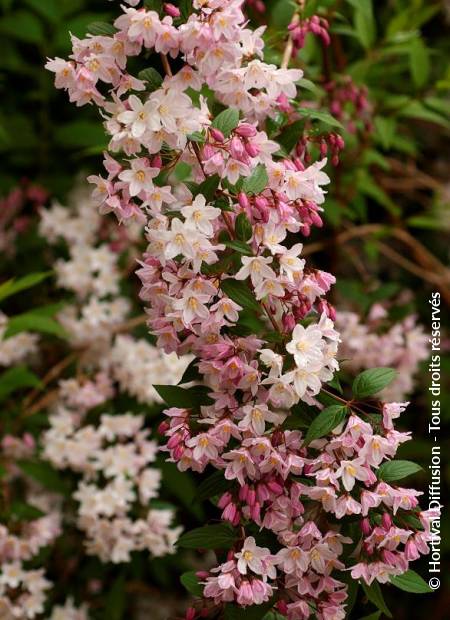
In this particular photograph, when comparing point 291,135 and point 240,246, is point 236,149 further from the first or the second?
point 291,135

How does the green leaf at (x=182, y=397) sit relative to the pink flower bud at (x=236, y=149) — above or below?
below

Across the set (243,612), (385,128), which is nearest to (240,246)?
(243,612)

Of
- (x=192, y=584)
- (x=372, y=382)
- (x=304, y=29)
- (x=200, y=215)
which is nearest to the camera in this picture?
(x=200, y=215)

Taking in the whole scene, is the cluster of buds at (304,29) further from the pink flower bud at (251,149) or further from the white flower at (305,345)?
the white flower at (305,345)

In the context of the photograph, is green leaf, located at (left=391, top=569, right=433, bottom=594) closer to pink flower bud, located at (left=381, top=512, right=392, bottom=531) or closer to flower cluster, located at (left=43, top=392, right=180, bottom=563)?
pink flower bud, located at (left=381, top=512, right=392, bottom=531)

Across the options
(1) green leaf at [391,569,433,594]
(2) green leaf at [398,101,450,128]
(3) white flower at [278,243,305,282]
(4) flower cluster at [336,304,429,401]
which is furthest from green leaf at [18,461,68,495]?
(2) green leaf at [398,101,450,128]

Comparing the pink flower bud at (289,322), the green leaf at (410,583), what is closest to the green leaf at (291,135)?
the pink flower bud at (289,322)

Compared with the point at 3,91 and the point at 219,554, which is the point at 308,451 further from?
the point at 3,91
